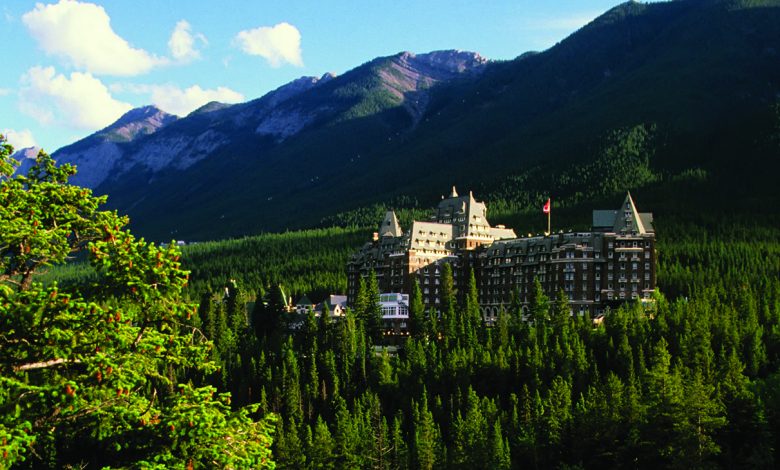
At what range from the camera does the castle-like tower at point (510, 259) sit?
505 feet

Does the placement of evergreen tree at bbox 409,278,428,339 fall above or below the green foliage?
below

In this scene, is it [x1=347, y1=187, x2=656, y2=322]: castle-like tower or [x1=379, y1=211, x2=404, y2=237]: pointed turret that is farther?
[x1=379, y1=211, x2=404, y2=237]: pointed turret

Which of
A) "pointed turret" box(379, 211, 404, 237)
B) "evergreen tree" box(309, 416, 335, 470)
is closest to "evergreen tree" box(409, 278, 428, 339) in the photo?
"pointed turret" box(379, 211, 404, 237)

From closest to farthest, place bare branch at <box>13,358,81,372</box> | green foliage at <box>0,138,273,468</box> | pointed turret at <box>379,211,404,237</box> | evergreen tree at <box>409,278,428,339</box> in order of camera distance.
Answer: green foliage at <box>0,138,273,468</box> < bare branch at <box>13,358,81,372</box> < evergreen tree at <box>409,278,428,339</box> < pointed turret at <box>379,211,404,237</box>

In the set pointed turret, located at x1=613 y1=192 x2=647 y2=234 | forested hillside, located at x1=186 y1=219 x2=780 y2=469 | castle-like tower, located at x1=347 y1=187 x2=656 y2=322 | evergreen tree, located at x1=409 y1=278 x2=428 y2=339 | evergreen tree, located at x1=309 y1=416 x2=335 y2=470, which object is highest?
pointed turret, located at x1=613 y1=192 x2=647 y2=234

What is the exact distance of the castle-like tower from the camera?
505 feet

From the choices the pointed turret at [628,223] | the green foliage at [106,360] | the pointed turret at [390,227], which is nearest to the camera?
the green foliage at [106,360]

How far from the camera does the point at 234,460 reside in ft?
74.8

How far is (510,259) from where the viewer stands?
166 metres

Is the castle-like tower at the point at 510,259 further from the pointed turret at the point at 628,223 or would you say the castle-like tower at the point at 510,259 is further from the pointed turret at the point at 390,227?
the pointed turret at the point at 628,223

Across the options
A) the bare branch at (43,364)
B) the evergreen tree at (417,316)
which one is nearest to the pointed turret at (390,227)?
the evergreen tree at (417,316)

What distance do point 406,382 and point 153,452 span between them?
109m

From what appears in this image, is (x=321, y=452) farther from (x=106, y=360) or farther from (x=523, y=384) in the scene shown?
(x=106, y=360)

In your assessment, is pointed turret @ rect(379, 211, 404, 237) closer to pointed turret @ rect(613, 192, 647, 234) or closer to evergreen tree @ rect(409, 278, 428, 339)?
evergreen tree @ rect(409, 278, 428, 339)
